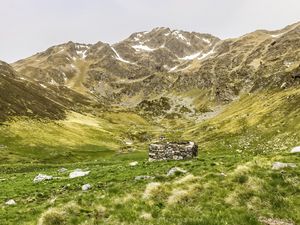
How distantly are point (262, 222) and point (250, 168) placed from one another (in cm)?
749

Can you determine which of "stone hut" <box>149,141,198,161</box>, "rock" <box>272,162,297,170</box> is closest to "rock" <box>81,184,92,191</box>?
"rock" <box>272,162,297,170</box>

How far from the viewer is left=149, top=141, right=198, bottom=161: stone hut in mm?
56219

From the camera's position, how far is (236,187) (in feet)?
85.0

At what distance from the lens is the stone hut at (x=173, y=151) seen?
56219 mm

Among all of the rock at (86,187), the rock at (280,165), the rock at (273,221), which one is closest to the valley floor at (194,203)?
the rock at (273,221)

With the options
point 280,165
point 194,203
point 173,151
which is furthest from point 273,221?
point 173,151

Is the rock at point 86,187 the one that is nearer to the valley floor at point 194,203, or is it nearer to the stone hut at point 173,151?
the valley floor at point 194,203

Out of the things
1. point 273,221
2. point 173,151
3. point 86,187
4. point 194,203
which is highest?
point 194,203

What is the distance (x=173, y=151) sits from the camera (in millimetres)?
56500

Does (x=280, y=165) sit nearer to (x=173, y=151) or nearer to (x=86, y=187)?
(x=86, y=187)

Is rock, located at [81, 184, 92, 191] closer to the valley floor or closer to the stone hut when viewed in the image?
the valley floor

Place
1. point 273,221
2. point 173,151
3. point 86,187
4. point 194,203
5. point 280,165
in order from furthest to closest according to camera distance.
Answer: point 173,151 → point 86,187 → point 280,165 → point 194,203 → point 273,221

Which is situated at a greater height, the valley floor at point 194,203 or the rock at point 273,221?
the valley floor at point 194,203

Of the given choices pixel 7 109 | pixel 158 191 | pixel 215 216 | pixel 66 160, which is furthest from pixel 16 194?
pixel 7 109
